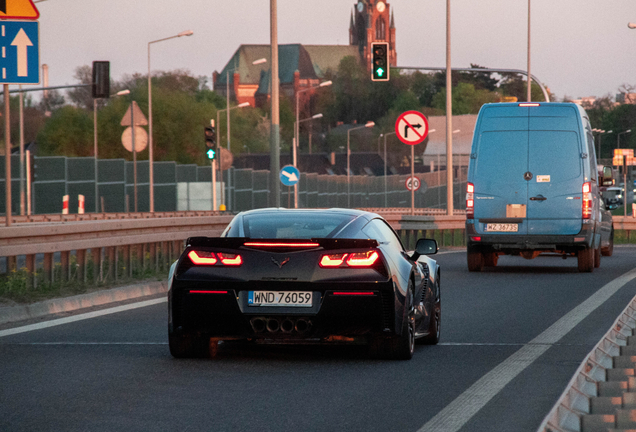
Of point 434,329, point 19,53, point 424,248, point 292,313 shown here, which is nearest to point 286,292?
point 292,313

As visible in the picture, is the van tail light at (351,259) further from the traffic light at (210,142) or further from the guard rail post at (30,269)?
the traffic light at (210,142)

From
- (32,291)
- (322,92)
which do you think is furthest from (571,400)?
(322,92)

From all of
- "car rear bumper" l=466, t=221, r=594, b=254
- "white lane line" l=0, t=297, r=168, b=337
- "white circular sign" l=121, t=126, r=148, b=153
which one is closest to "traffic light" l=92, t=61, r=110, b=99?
"white circular sign" l=121, t=126, r=148, b=153

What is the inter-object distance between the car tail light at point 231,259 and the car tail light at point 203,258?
62 mm

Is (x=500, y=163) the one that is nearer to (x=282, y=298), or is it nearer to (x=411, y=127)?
(x=411, y=127)

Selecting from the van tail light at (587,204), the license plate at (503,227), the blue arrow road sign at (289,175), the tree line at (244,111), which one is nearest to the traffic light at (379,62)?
the blue arrow road sign at (289,175)

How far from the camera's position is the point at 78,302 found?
12828 millimetres

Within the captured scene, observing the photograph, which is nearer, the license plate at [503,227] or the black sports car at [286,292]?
the black sports car at [286,292]

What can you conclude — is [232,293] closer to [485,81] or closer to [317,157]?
[317,157]

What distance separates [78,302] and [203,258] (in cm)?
472

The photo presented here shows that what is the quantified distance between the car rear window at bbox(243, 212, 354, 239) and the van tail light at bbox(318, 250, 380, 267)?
1.25 ft

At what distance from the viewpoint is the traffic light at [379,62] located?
2967 centimetres

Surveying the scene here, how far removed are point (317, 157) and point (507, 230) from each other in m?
140

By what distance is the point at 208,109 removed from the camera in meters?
91.0
